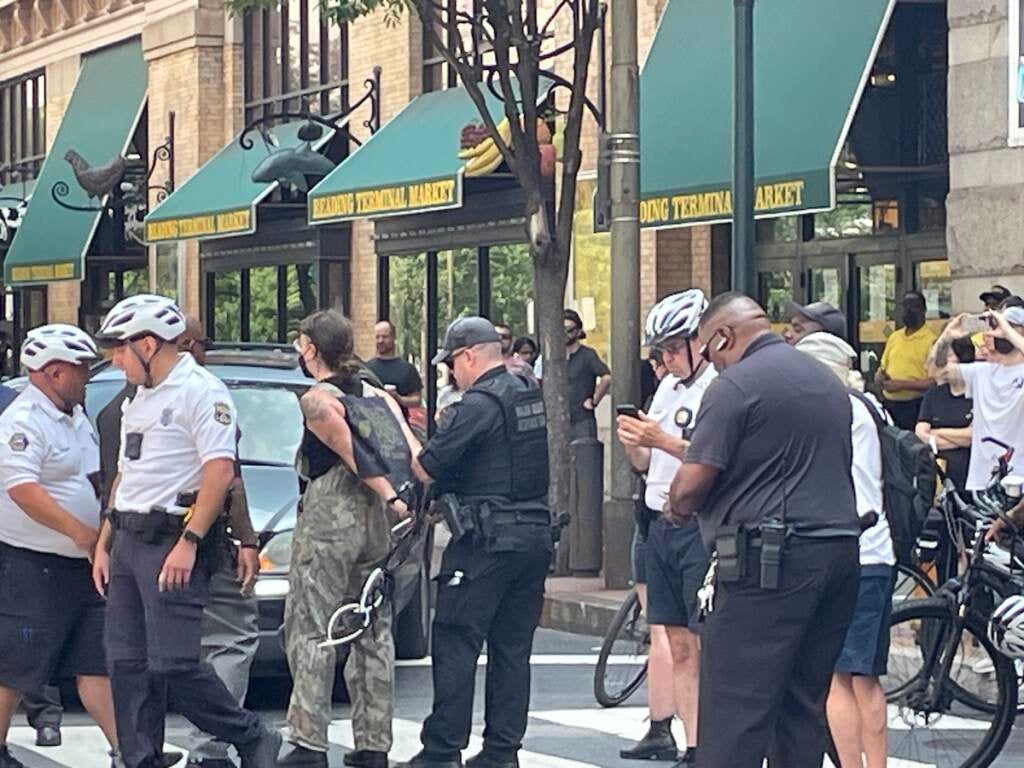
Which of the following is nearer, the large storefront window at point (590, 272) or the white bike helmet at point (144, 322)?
the white bike helmet at point (144, 322)

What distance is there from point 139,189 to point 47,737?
23.2 m

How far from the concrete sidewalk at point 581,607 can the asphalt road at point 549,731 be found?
68.1 inches

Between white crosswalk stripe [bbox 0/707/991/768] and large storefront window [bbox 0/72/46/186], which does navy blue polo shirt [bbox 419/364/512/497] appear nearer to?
white crosswalk stripe [bbox 0/707/991/768]

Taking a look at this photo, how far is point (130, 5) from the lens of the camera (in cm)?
3438

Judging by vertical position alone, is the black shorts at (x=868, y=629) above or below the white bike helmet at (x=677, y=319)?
below

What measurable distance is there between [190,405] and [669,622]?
90.9 inches

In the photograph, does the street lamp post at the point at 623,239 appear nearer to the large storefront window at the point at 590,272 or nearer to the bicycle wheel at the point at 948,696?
the large storefront window at the point at 590,272

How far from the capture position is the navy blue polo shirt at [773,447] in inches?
299

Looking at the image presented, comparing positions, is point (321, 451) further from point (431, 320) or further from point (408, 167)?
point (431, 320)

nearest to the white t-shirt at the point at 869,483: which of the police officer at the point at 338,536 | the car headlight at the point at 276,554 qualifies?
the police officer at the point at 338,536

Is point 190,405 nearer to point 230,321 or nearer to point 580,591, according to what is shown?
point 580,591

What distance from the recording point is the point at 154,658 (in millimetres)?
8875

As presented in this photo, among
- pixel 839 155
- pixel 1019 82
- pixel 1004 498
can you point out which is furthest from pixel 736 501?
pixel 839 155

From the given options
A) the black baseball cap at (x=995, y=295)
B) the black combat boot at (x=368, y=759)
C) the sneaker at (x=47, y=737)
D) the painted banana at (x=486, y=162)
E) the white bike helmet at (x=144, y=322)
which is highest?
the painted banana at (x=486, y=162)
